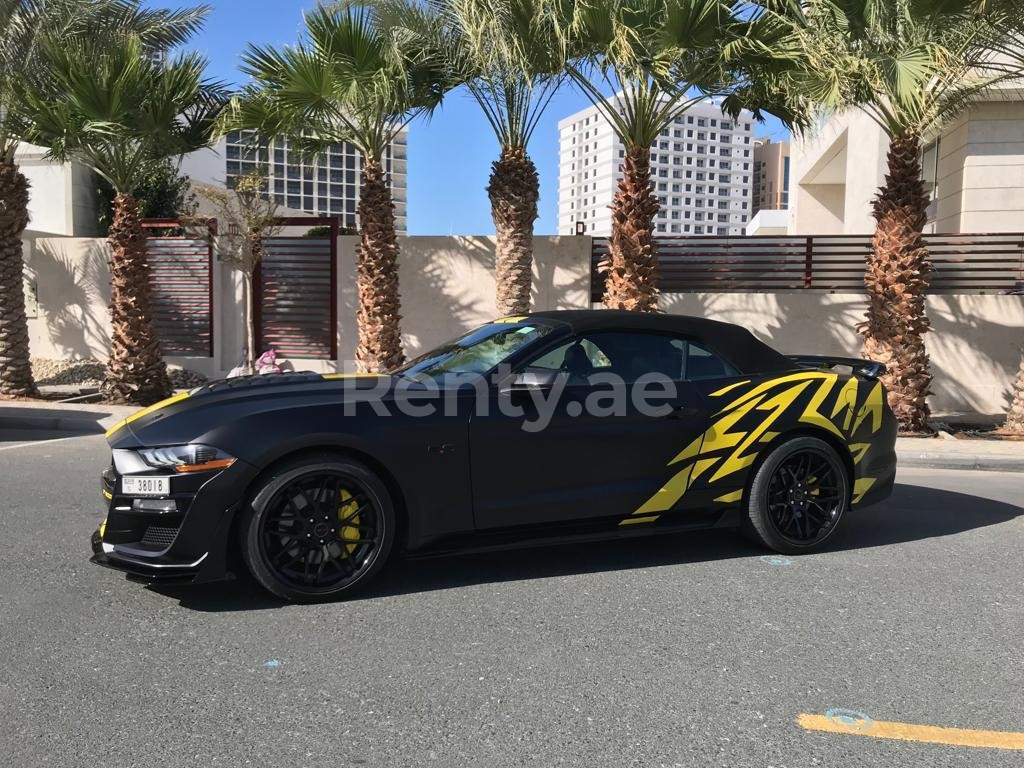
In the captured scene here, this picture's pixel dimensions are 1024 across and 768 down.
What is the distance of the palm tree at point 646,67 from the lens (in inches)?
373

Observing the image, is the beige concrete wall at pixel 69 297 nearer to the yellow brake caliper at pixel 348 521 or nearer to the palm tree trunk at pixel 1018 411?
the yellow brake caliper at pixel 348 521

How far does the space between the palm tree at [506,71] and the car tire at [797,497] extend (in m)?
6.28

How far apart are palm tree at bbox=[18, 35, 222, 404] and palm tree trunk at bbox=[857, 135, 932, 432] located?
9.19 m

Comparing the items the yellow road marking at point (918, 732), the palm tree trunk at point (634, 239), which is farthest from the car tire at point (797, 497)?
the palm tree trunk at point (634, 239)

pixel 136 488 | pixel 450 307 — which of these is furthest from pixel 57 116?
pixel 136 488

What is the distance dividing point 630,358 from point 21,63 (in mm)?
10582

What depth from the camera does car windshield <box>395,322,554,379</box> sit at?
4.88 m

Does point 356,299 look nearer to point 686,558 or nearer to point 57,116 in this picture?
point 57,116

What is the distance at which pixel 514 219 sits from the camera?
11.9 meters

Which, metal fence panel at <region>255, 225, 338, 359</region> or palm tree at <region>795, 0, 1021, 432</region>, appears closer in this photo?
palm tree at <region>795, 0, 1021, 432</region>

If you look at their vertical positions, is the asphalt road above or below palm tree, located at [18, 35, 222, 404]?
below

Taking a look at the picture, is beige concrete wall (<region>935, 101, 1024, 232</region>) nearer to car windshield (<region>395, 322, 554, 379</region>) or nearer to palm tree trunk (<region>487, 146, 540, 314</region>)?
palm tree trunk (<region>487, 146, 540, 314</region>)

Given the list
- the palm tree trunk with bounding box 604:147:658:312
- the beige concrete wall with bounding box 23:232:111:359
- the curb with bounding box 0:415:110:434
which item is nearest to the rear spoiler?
the palm tree trunk with bounding box 604:147:658:312

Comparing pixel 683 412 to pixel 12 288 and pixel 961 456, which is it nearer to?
pixel 961 456
